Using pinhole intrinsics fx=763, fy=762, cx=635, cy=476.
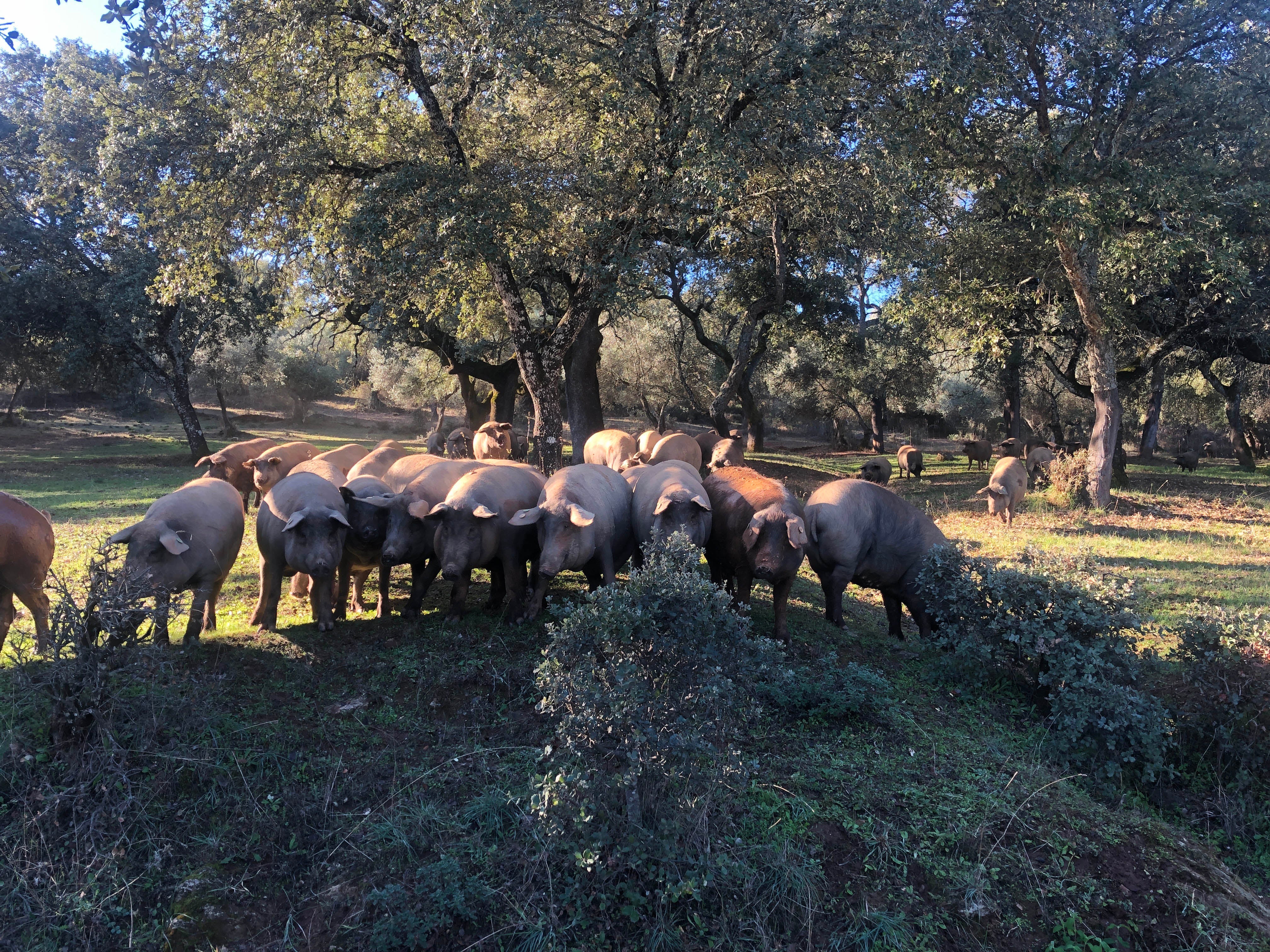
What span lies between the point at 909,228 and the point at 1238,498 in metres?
13.0

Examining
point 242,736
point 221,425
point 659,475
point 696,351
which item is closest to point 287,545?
point 242,736

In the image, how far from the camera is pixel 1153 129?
16844mm

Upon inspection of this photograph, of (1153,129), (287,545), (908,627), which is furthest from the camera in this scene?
(1153,129)

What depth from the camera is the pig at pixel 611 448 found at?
54.0 ft

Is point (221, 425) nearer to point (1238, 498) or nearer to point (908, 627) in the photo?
point (908, 627)

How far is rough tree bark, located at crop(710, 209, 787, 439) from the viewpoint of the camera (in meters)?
19.9

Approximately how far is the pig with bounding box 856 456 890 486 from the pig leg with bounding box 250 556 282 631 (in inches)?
675

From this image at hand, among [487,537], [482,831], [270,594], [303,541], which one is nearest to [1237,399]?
[487,537]

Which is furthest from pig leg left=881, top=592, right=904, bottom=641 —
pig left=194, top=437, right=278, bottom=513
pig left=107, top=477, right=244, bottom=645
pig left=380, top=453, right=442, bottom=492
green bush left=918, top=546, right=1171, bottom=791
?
pig left=194, top=437, right=278, bottom=513

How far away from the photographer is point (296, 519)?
711 cm

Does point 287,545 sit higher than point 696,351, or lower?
lower

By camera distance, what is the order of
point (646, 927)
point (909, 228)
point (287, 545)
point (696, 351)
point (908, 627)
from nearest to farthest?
point (646, 927)
point (287, 545)
point (908, 627)
point (909, 228)
point (696, 351)

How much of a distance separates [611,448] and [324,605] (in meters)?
9.96

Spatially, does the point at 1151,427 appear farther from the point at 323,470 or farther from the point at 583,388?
the point at 323,470
